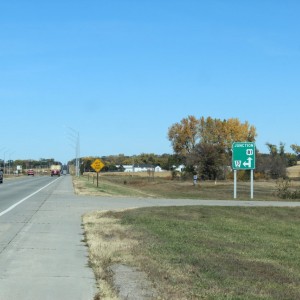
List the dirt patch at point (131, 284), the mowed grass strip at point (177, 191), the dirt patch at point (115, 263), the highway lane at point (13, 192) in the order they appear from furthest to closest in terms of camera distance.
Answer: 1. the mowed grass strip at point (177, 191)
2. the highway lane at point (13, 192)
3. the dirt patch at point (115, 263)
4. the dirt patch at point (131, 284)

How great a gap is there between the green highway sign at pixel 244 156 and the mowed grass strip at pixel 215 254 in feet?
49.2

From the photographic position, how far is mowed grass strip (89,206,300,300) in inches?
266

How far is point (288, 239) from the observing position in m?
12.8

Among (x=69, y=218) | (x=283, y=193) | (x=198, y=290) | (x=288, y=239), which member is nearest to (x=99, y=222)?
(x=69, y=218)

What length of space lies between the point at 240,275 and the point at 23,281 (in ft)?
10.5

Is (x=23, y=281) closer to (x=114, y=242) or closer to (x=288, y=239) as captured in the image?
(x=114, y=242)

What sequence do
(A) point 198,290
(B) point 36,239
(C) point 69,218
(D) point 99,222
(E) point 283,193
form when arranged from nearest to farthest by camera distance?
(A) point 198,290
(B) point 36,239
(D) point 99,222
(C) point 69,218
(E) point 283,193

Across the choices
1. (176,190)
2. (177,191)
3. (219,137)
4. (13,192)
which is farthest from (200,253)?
(219,137)

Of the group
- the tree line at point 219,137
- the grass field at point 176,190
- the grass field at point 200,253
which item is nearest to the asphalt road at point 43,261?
the grass field at point 200,253

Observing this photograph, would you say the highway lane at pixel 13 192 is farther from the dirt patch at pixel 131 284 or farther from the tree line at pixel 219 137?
the tree line at pixel 219 137

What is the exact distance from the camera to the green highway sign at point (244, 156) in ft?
107

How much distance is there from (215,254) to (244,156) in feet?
78.0

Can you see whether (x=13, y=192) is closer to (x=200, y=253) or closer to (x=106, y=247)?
(x=106, y=247)

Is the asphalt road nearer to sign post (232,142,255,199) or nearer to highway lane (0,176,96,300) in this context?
highway lane (0,176,96,300)
